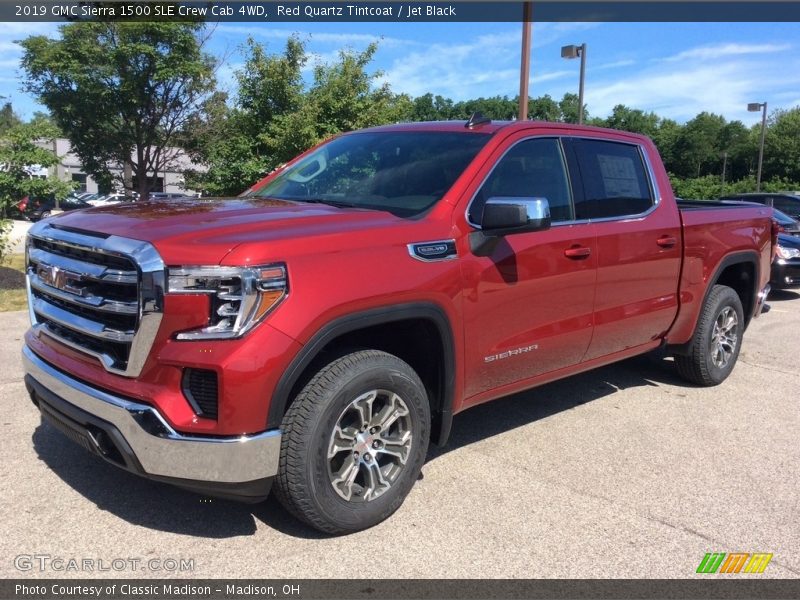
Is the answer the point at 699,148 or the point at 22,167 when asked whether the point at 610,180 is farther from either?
the point at 699,148

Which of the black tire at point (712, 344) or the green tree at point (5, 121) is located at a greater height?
Result: the green tree at point (5, 121)

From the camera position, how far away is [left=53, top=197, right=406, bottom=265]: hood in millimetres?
2742

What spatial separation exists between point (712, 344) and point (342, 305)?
4.04 m

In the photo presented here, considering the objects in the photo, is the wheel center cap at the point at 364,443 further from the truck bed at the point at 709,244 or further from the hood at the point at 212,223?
the truck bed at the point at 709,244

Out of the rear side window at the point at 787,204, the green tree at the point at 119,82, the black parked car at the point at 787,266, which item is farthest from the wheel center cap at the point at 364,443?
the green tree at the point at 119,82

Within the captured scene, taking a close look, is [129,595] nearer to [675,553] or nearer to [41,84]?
[675,553]

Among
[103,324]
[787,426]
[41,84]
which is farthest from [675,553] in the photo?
[41,84]

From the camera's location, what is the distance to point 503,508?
11.6 feet

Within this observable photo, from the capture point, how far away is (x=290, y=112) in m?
13.0

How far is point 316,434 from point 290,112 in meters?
11.0

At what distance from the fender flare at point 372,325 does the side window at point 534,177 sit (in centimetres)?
74

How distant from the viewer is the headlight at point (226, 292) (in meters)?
2.69

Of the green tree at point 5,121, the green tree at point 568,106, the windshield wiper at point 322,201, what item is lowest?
the windshield wiper at point 322,201

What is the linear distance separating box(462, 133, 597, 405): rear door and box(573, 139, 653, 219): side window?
18 cm
